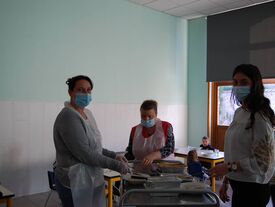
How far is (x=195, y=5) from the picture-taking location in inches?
202

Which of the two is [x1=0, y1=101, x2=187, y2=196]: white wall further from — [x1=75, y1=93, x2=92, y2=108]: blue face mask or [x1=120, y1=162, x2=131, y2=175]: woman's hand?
[x1=120, y1=162, x2=131, y2=175]: woman's hand

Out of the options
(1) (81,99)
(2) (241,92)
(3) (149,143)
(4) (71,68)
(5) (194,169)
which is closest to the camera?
(2) (241,92)

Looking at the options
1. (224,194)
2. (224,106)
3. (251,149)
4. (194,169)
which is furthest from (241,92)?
(224,106)

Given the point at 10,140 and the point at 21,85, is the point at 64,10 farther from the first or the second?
the point at 10,140

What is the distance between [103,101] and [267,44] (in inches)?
113

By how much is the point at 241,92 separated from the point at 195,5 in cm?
386

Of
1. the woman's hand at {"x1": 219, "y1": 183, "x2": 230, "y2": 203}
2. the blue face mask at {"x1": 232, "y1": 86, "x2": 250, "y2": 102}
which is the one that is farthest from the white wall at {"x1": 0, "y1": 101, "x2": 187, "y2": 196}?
the blue face mask at {"x1": 232, "y1": 86, "x2": 250, "y2": 102}

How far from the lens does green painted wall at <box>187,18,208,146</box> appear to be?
576cm

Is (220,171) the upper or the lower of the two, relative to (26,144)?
upper

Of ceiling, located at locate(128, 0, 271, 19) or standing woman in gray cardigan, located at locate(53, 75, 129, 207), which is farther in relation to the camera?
ceiling, located at locate(128, 0, 271, 19)

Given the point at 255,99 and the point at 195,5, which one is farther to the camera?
the point at 195,5

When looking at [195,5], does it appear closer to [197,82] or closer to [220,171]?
[197,82]

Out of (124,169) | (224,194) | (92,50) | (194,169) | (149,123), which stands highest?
(92,50)

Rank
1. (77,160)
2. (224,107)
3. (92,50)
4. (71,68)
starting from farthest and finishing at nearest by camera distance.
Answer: (224,107) → (92,50) → (71,68) → (77,160)
